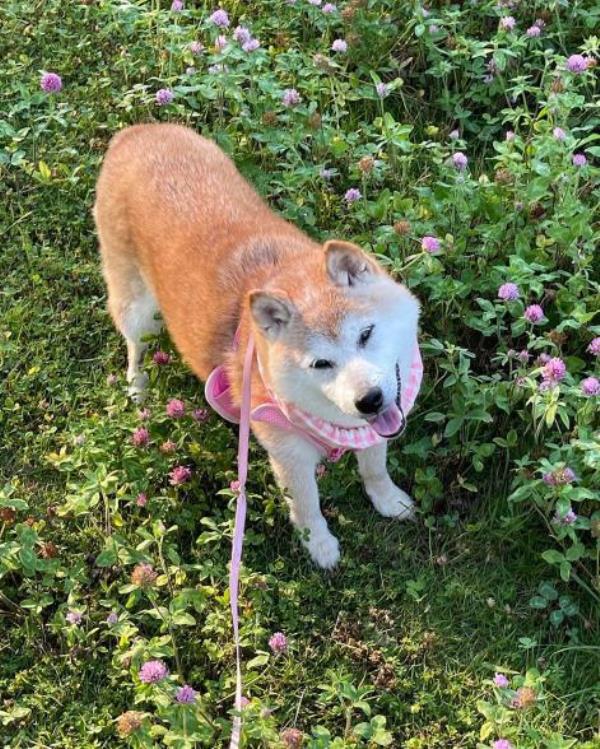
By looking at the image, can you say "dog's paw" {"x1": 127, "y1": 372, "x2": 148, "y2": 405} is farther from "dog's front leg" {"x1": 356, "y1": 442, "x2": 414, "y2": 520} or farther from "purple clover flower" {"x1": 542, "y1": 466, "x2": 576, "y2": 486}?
"purple clover flower" {"x1": 542, "y1": 466, "x2": 576, "y2": 486}

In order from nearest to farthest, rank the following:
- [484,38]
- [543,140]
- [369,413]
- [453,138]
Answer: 1. [369,413]
2. [543,140]
3. [453,138]
4. [484,38]

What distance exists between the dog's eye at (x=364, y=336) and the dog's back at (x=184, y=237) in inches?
22.7

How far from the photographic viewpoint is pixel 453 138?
448 cm

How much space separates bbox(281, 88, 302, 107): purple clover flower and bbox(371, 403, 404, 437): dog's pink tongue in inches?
86.8

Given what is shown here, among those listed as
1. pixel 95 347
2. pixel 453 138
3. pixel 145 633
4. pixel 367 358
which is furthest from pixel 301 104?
pixel 145 633

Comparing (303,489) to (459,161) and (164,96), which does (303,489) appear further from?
(164,96)

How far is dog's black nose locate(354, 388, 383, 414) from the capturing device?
111 inches

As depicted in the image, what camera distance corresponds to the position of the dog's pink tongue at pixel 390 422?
305 cm

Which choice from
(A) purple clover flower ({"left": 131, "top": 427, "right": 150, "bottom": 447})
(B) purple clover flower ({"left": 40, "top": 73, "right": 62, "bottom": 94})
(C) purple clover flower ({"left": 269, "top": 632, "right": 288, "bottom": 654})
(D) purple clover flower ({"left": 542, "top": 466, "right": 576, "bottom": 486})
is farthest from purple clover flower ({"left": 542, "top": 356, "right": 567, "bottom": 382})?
(B) purple clover flower ({"left": 40, "top": 73, "right": 62, "bottom": 94})

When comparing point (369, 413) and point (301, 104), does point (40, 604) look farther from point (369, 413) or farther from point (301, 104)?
point (301, 104)

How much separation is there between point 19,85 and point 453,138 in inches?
104

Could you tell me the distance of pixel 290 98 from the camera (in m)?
4.56

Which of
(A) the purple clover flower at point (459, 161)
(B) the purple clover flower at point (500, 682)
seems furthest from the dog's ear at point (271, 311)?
(A) the purple clover flower at point (459, 161)

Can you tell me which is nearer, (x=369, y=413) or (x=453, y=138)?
(x=369, y=413)
